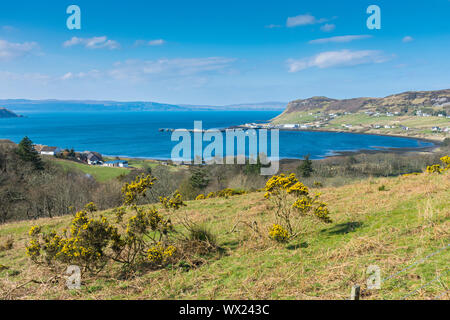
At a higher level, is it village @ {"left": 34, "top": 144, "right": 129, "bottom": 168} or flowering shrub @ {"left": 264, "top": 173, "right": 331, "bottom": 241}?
flowering shrub @ {"left": 264, "top": 173, "right": 331, "bottom": 241}

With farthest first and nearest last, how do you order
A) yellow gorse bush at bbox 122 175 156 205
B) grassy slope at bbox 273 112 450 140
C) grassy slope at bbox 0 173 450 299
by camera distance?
grassy slope at bbox 273 112 450 140 → yellow gorse bush at bbox 122 175 156 205 → grassy slope at bbox 0 173 450 299

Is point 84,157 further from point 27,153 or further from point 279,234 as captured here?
point 279,234

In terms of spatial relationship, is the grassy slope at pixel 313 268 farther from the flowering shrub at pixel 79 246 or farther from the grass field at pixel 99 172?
the grass field at pixel 99 172

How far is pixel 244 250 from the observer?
22.8 ft

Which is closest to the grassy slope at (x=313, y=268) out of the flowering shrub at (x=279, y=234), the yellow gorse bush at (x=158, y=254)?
the flowering shrub at (x=279, y=234)

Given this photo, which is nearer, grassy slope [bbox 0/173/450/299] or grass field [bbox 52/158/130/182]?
grassy slope [bbox 0/173/450/299]

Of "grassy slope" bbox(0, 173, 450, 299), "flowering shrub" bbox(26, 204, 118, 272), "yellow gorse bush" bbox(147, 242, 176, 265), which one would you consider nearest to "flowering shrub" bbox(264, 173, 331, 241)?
"grassy slope" bbox(0, 173, 450, 299)

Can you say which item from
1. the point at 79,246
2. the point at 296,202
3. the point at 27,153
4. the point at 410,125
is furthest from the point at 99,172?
the point at 410,125

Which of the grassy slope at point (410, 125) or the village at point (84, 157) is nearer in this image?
the village at point (84, 157)

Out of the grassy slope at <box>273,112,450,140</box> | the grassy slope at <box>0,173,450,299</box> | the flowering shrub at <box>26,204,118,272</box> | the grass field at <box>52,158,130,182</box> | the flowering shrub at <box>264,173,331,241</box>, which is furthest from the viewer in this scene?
the grassy slope at <box>273,112,450,140</box>

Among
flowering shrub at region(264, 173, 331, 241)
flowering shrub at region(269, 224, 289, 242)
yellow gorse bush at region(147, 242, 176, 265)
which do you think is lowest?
yellow gorse bush at region(147, 242, 176, 265)

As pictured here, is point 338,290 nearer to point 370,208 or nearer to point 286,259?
point 286,259

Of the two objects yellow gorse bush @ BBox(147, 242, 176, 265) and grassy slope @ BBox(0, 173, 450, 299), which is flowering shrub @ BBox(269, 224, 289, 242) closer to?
grassy slope @ BBox(0, 173, 450, 299)
